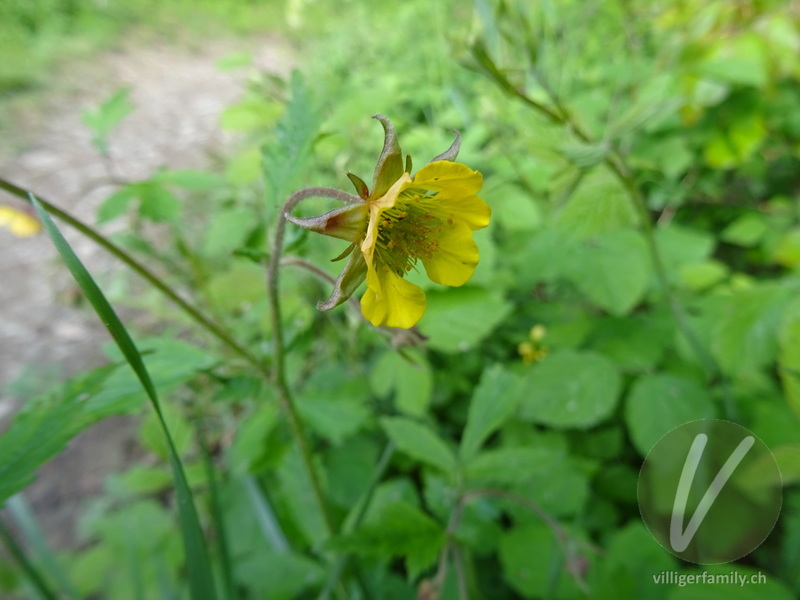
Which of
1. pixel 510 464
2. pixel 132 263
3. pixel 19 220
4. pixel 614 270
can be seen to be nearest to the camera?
pixel 132 263

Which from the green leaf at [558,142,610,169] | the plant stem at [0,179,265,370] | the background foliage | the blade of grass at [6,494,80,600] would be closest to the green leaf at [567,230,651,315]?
the background foliage

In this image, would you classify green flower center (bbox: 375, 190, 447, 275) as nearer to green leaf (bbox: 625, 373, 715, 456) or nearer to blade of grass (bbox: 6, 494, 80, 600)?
green leaf (bbox: 625, 373, 715, 456)

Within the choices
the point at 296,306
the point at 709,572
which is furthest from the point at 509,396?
the point at 296,306

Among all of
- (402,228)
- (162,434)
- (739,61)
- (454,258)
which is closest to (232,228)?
(162,434)

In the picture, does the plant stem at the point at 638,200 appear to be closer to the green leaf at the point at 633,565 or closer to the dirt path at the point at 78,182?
the green leaf at the point at 633,565

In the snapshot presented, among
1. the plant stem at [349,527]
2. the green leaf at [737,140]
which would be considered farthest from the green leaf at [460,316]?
the green leaf at [737,140]

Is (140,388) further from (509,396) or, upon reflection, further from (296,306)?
(509,396)

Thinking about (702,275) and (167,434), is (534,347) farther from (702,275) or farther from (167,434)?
(167,434)
